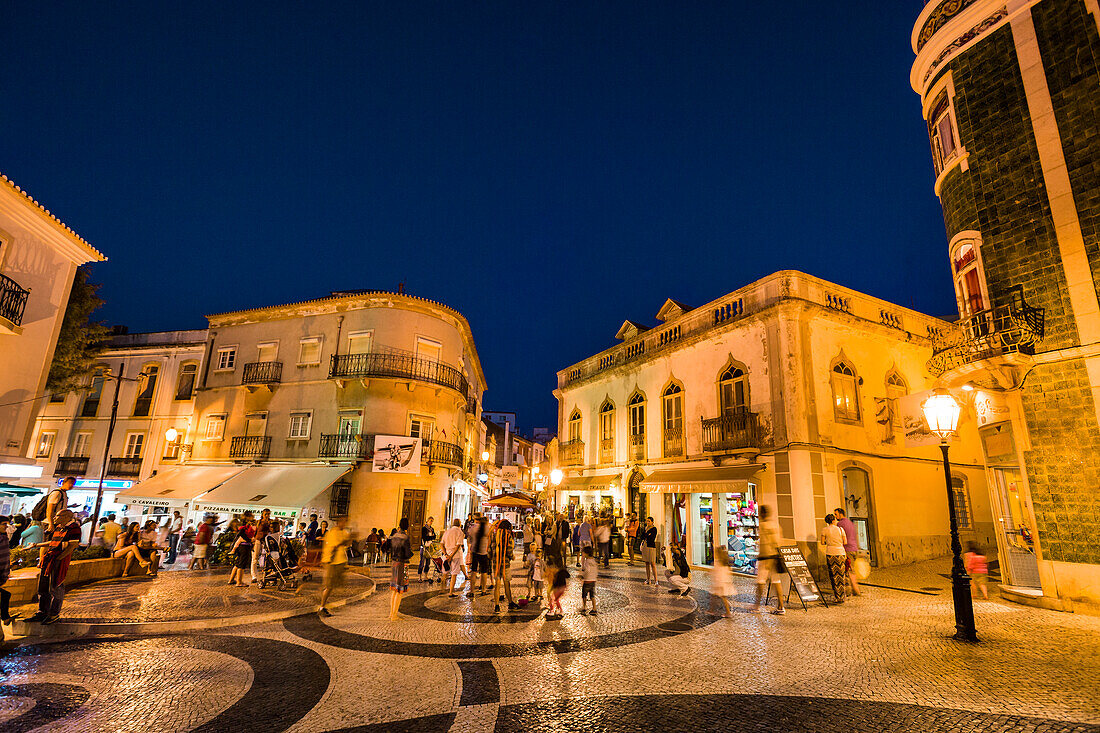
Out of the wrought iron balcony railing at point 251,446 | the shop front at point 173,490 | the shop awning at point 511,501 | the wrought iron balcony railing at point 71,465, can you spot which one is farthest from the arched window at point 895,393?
the wrought iron balcony railing at point 71,465

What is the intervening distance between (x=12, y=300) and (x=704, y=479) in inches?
773

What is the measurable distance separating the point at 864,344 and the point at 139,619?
1933 cm

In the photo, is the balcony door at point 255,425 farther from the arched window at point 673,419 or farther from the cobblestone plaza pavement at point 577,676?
the arched window at point 673,419

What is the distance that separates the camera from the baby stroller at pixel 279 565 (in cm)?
1241

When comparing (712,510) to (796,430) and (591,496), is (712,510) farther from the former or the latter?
(591,496)

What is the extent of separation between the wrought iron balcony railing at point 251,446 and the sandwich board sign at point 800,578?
2126 centimetres

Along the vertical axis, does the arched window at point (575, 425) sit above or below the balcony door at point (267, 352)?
below

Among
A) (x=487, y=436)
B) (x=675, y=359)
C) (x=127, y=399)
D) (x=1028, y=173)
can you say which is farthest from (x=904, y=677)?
(x=487, y=436)

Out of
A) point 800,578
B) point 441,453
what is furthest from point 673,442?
point 441,453

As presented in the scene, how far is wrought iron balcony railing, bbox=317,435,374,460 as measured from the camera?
856 inches

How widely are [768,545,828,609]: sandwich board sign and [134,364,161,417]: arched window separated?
100ft

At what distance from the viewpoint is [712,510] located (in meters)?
17.5

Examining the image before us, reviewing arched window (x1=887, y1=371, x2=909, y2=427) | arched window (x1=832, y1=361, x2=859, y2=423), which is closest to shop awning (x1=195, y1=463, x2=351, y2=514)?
arched window (x1=832, y1=361, x2=859, y2=423)

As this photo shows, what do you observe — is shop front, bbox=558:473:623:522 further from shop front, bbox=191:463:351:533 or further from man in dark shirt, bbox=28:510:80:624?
man in dark shirt, bbox=28:510:80:624
